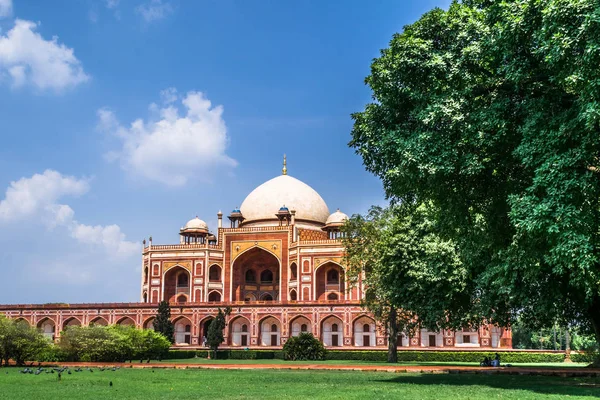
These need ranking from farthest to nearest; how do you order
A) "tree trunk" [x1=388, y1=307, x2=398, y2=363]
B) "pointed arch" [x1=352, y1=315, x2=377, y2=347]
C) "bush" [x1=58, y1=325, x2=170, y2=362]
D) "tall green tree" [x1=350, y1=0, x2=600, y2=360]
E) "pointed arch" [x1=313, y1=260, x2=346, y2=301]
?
"pointed arch" [x1=313, y1=260, x2=346, y2=301] → "pointed arch" [x1=352, y1=315, x2=377, y2=347] → "tree trunk" [x1=388, y1=307, x2=398, y2=363] → "bush" [x1=58, y1=325, x2=170, y2=362] → "tall green tree" [x1=350, y1=0, x2=600, y2=360]

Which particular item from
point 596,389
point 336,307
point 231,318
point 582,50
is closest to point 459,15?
point 582,50

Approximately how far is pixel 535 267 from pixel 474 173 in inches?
98.5

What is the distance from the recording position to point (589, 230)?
1220 cm

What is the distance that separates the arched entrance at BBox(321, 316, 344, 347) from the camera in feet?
134

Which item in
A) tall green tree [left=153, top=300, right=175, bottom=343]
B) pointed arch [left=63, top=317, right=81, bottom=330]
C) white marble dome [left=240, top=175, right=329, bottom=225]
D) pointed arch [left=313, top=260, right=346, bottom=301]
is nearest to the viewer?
tall green tree [left=153, top=300, right=175, bottom=343]

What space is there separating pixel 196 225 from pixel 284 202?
24.4ft

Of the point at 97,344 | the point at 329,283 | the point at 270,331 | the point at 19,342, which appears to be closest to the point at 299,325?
the point at 270,331

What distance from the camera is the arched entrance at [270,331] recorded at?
42.4m

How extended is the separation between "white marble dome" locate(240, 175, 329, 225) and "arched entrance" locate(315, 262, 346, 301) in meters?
6.68

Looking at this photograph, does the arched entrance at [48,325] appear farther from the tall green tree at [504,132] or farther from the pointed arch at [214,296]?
the tall green tree at [504,132]

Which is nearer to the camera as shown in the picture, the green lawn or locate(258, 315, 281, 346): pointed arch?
the green lawn

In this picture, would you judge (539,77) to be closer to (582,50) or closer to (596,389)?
(582,50)

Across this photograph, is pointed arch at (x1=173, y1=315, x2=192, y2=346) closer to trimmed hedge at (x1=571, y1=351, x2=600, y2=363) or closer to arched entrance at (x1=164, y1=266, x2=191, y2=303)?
arched entrance at (x1=164, y1=266, x2=191, y2=303)

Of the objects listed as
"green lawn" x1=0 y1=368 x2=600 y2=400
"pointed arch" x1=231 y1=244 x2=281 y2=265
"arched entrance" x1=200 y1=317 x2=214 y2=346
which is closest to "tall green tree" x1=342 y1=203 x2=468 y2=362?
"green lawn" x1=0 y1=368 x2=600 y2=400
